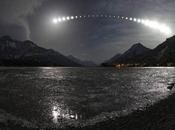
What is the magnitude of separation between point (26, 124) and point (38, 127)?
2089 millimetres

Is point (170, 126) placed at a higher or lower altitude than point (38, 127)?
higher

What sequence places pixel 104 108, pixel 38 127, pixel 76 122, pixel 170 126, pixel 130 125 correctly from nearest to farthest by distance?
pixel 170 126, pixel 130 125, pixel 38 127, pixel 76 122, pixel 104 108

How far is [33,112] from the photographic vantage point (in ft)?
122

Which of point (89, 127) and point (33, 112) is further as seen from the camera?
point (33, 112)

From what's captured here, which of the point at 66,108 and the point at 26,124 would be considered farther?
the point at 66,108

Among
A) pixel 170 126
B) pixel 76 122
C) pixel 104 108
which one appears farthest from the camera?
pixel 104 108

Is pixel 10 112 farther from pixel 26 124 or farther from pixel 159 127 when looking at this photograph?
pixel 159 127

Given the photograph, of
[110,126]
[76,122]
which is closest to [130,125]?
[110,126]

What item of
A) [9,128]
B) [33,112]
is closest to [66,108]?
[33,112]

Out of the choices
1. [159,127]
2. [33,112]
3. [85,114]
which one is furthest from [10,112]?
[159,127]

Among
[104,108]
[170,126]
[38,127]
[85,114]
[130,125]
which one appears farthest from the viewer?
[104,108]

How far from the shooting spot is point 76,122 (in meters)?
30.2

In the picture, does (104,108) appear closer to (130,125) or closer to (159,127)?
(130,125)

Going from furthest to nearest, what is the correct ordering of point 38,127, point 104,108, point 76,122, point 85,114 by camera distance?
point 104,108 → point 85,114 → point 76,122 → point 38,127
